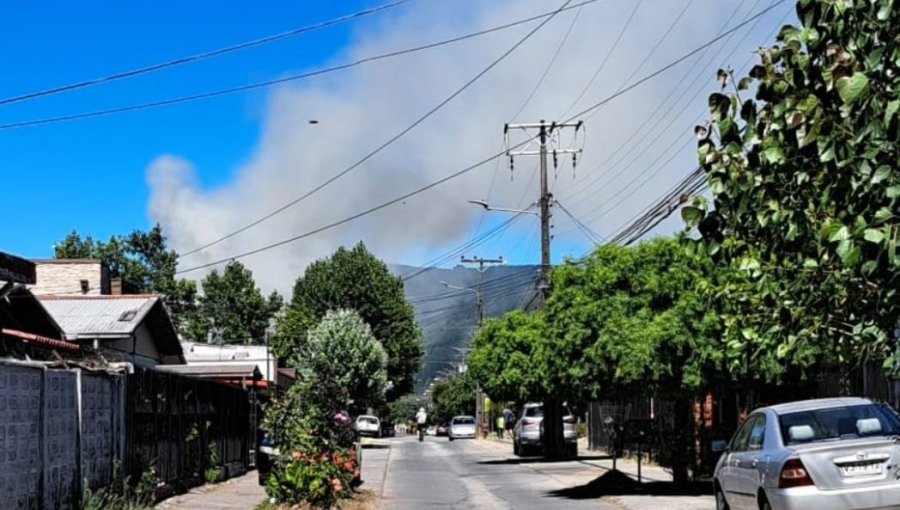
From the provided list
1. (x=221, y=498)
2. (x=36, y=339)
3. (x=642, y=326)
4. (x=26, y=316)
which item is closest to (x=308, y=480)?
(x=221, y=498)

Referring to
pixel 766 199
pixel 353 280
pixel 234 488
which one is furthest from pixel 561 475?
pixel 353 280

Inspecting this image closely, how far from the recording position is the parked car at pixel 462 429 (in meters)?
67.4

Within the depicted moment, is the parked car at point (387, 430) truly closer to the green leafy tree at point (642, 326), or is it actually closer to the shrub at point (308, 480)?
the green leafy tree at point (642, 326)

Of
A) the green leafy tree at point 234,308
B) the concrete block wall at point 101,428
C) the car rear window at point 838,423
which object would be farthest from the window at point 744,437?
the green leafy tree at point 234,308

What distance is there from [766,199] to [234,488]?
17.3 m

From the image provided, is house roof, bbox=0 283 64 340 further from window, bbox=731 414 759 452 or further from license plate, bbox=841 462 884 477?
license plate, bbox=841 462 884 477

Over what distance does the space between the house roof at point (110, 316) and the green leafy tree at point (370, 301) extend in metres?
24.9

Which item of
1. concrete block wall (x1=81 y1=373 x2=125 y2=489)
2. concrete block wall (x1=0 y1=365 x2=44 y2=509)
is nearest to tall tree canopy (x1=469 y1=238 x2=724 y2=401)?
concrete block wall (x1=81 y1=373 x2=125 y2=489)

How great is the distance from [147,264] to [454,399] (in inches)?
1502

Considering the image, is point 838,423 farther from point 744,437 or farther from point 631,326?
point 631,326

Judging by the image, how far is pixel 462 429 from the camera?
223ft

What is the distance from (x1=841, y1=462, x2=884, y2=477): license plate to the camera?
35.4 feet

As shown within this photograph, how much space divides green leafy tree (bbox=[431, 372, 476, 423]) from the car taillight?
3073 inches

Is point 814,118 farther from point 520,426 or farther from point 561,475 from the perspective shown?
point 520,426
